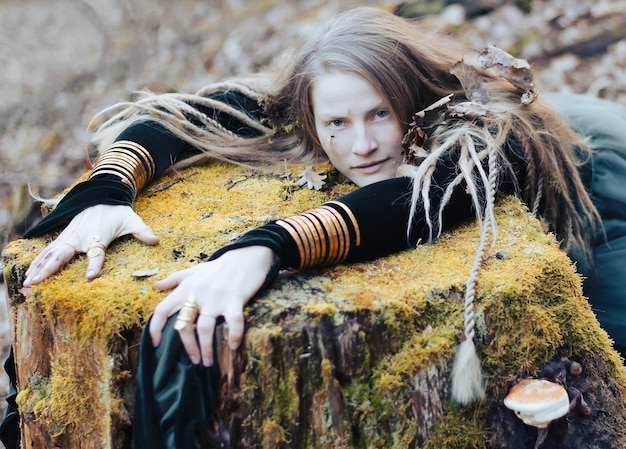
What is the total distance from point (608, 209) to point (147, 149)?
233cm

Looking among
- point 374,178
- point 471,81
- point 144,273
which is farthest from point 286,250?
point 471,81

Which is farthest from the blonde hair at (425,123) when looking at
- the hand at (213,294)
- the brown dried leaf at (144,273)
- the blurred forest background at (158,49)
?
the blurred forest background at (158,49)

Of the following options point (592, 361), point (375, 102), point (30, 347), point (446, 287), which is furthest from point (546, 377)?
point (30, 347)

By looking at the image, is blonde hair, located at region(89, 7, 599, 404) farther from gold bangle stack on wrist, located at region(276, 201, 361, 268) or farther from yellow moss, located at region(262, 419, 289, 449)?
yellow moss, located at region(262, 419, 289, 449)

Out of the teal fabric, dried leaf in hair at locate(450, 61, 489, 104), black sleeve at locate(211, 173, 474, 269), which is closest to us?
black sleeve at locate(211, 173, 474, 269)

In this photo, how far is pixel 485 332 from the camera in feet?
6.18

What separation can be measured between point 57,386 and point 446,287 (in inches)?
50.0

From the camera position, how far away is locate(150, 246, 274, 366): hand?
172 cm

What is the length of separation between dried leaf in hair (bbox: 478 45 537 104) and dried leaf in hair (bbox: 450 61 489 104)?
0.26 ft

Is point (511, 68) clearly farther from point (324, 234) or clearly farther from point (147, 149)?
point (147, 149)

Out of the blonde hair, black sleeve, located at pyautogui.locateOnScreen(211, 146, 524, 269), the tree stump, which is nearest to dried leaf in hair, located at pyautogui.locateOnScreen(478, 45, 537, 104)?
the blonde hair

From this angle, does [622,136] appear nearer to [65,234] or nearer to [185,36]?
[65,234]

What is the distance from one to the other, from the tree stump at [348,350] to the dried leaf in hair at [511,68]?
0.88 m

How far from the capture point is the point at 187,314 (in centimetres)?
174
